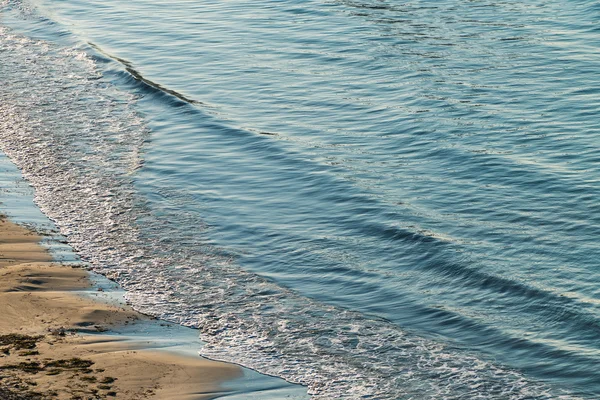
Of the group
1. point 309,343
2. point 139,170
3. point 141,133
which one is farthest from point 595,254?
point 141,133

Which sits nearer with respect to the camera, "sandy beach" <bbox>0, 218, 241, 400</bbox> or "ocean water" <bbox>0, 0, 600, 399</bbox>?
"sandy beach" <bbox>0, 218, 241, 400</bbox>

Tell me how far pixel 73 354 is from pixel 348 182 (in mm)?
5859

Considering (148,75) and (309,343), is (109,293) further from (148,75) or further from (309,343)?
(148,75)

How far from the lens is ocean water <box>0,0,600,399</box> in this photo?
28.3ft

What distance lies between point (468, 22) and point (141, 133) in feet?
28.4

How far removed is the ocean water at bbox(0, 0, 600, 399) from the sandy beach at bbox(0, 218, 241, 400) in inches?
20.8

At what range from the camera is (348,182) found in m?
12.9

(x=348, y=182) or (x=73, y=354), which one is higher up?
(x=348, y=182)

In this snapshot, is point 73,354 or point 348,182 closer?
point 73,354

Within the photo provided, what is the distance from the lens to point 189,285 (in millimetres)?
9859

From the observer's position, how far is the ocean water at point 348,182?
28.3 feet

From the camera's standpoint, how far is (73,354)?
7.79 m

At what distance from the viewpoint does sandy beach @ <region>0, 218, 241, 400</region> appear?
722 cm

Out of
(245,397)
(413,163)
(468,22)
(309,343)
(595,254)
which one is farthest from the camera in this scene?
(468,22)
